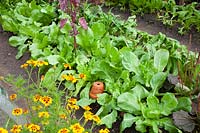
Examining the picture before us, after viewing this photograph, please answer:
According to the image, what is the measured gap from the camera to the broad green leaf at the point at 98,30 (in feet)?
13.3

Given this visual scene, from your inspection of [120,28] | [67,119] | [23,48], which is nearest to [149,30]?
[120,28]

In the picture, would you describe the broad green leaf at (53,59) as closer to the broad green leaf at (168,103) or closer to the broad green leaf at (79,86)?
the broad green leaf at (79,86)

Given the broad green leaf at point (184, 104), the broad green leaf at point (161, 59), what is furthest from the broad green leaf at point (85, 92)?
the broad green leaf at point (184, 104)

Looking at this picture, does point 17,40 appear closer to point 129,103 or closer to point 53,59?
point 53,59

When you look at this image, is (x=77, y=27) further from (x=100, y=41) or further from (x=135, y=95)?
(x=135, y=95)

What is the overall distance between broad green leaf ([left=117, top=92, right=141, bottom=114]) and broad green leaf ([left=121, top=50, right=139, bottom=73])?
31cm

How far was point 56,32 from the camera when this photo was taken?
4160 mm

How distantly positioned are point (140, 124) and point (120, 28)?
139 centimetres

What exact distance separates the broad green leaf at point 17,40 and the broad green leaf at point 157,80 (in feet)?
4.98

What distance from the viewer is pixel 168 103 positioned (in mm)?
3230

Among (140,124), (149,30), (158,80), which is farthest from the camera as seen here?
(149,30)

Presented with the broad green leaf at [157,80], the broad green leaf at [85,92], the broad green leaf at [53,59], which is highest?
the broad green leaf at [53,59]

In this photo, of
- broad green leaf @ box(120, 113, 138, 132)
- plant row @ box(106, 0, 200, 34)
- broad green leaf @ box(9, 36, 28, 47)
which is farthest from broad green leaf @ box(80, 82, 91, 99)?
plant row @ box(106, 0, 200, 34)

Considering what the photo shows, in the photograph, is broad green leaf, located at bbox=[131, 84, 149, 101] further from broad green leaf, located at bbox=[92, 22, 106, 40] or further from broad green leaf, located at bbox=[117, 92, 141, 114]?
broad green leaf, located at bbox=[92, 22, 106, 40]
